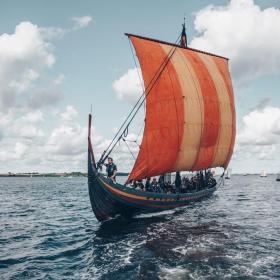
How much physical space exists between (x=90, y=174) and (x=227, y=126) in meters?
18.9

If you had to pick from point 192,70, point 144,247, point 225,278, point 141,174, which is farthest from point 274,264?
point 192,70

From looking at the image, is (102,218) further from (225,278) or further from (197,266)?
(225,278)

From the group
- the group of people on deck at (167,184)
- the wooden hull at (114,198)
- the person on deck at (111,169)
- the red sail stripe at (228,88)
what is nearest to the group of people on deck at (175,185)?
the group of people on deck at (167,184)

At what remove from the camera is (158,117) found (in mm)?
24609

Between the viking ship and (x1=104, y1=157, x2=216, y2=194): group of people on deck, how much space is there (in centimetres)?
62

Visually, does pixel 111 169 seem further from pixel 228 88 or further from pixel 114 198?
pixel 228 88

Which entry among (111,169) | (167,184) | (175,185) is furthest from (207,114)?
(111,169)

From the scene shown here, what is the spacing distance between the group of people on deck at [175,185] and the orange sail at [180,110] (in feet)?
→ 2.58

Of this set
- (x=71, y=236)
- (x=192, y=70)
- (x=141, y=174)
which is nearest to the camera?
(x=71, y=236)

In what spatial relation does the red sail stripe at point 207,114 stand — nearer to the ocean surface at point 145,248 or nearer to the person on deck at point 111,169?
the ocean surface at point 145,248

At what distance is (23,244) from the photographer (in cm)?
1638

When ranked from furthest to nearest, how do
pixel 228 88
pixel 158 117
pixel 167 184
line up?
pixel 228 88, pixel 167 184, pixel 158 117

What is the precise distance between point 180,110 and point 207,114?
4.64 metres

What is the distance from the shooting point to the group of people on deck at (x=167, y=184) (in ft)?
69.7
